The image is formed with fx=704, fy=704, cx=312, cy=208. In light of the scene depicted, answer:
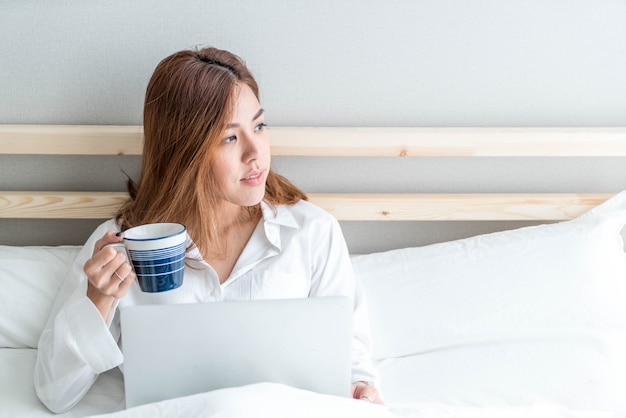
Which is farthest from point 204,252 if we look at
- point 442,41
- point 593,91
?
point 593,91

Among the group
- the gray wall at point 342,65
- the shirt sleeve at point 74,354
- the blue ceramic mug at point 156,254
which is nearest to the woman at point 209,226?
the shirt sleeve at point 74,354

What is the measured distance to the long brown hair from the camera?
1.38m

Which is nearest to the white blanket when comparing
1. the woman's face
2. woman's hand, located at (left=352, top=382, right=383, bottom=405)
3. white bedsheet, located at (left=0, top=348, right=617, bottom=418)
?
white bedsheet, located at (left=0, top=348, right=617, bottom=418)

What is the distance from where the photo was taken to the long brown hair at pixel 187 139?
1.38 metres

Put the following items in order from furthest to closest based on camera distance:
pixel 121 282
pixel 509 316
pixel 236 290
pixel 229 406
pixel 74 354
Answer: pixel 509 316
pixel 236 290
pixel 74 354
pixel 121 282
pixel 229 406

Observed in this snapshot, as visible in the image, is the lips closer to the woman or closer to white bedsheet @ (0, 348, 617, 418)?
the woman

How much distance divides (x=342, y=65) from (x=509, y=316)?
722mm

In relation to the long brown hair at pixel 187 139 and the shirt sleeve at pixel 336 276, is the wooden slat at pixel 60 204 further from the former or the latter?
A: the shirt sleeve at pixel 336 276

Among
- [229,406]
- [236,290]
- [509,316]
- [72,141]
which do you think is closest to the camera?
[229,406]

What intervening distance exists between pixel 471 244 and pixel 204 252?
64cm

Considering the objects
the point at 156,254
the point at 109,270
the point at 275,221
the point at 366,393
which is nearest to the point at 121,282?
the point at 109,270

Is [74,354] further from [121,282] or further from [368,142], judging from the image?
[368,142]

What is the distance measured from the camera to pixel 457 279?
1.63 metres

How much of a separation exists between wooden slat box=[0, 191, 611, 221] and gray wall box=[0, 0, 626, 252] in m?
0.11
